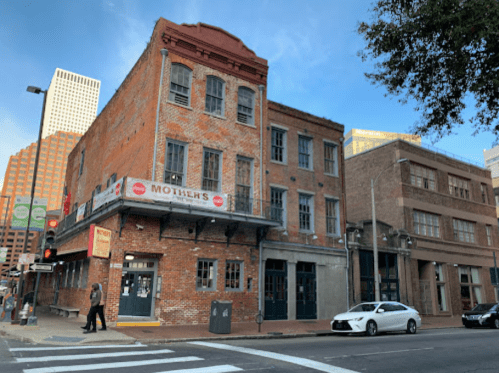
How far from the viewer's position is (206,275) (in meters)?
18.5

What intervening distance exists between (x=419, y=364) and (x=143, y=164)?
13436 millimetres

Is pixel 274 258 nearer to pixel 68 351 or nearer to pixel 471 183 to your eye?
pixel 68 351

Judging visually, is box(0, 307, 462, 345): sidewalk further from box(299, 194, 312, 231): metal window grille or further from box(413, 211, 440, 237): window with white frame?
box(413, 211, 440, 237): window with white frame

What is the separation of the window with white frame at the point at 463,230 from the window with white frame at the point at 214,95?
21.9 meters

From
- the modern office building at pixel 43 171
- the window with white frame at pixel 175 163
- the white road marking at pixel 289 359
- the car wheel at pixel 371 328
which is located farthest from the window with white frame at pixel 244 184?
the modern office building at pixel 43 171

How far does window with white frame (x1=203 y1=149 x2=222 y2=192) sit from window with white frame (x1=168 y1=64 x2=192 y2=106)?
265 centimetres

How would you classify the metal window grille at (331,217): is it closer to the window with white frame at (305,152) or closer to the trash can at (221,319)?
the window with white frame at (305,152)

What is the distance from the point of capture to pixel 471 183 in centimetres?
3475

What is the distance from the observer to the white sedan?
52.7 ft

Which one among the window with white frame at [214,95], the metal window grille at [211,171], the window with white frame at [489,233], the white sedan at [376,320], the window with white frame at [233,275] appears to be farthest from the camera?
the window with white frame at [489,233]

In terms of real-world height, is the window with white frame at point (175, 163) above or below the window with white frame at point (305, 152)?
below

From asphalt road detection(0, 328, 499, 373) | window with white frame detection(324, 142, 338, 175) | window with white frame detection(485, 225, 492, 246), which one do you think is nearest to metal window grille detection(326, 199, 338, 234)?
window with white frame detection(324, 142, 338, 175)

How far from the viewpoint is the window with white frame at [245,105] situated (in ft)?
70.7

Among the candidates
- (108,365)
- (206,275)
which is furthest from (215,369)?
(206,275)
